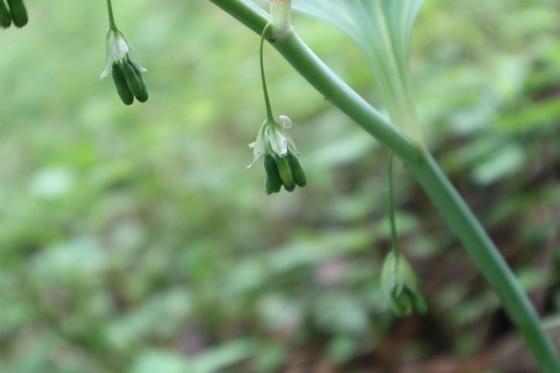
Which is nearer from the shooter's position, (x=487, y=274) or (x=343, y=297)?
(x=487, y=274)

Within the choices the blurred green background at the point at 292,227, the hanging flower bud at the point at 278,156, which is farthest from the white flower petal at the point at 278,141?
the blurred green background at the point at 292,227

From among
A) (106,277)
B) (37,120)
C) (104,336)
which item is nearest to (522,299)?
(104,336)

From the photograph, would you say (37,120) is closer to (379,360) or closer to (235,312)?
(235,312)

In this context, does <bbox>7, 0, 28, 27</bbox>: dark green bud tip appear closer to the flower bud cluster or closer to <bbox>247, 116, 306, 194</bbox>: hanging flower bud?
the flower bud cluster

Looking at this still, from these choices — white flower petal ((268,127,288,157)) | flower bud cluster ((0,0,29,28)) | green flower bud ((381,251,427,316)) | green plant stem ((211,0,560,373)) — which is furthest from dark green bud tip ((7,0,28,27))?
green flower bud ((381,251,427,316))

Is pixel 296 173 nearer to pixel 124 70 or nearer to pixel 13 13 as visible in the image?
pixel 124 70

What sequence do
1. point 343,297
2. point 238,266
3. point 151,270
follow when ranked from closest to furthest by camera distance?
1. point 343,297
2. point 238,266
3. point 151,270
